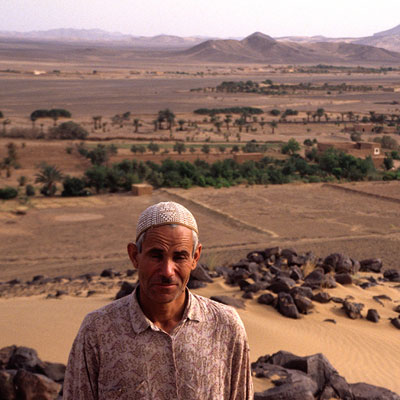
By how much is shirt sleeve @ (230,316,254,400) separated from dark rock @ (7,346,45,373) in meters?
4.41

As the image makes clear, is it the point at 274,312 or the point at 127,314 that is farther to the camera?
the point at 274,312

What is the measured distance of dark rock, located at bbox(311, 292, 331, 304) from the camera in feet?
34.4

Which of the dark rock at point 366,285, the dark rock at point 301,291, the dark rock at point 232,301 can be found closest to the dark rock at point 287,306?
the dark rock at point 301,291

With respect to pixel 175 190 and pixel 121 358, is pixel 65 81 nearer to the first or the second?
pixel 175 190

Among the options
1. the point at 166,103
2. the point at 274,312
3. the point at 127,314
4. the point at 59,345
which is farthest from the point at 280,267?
the point at 166,103

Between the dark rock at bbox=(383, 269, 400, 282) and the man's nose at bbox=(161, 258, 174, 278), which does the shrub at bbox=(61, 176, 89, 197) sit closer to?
the dark rock at bbox=(383, 269, 400, 282)

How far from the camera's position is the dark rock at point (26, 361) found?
658cm

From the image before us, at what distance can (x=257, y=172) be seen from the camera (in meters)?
32.9

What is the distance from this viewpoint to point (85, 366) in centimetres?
250

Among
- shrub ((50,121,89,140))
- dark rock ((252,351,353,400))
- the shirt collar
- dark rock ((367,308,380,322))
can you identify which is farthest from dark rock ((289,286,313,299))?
shrub ((50,121,89,140))

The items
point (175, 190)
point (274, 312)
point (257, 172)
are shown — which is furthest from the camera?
point (257, 172)

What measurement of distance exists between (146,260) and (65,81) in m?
121

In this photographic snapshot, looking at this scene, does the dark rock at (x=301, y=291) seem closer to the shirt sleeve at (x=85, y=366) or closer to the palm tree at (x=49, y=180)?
the shirt sleeve at (x=85, y=366)

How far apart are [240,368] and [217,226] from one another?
19303mm
